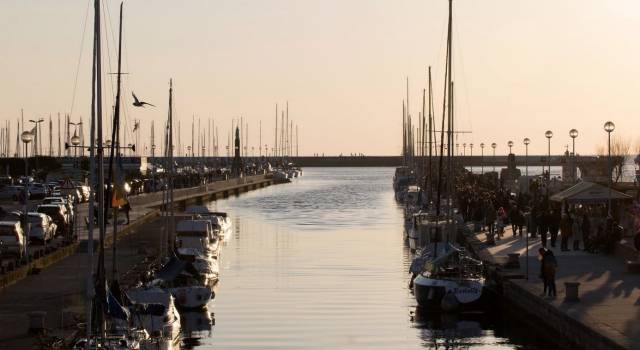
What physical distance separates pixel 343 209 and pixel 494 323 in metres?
79.3

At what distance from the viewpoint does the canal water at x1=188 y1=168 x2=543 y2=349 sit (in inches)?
1508

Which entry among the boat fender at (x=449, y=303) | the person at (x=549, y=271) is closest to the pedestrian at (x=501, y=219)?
the boat fender at (x=449, y=303)

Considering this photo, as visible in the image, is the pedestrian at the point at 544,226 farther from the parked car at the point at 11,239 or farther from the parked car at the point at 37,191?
the parked car at the point at 37,191

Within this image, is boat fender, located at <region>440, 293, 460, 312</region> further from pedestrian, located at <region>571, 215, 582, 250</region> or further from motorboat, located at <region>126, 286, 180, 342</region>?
pedestrian, located at <region>571, 215, 582, 250</region>

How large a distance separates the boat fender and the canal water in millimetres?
451

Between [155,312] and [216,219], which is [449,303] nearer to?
[155,312]

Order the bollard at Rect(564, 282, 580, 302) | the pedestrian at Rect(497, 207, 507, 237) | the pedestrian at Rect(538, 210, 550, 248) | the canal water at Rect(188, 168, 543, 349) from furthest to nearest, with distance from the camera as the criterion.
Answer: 1. the pedestrian at Rect(497, 207, 507, 237)
2. the pedestrian at Rect(538, 210, 550, 248)
3. the canal water at Rect(188, 168, 543, 349)
4. the bollard at Rect(564, 282, 580, 302)

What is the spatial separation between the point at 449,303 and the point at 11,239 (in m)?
17.2

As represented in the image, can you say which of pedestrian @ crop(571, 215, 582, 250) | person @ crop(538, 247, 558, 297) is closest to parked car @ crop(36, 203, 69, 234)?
pedestrian @ crop(571, 215, 582, 250)

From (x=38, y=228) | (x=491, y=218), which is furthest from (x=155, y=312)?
(x=491, y=218)

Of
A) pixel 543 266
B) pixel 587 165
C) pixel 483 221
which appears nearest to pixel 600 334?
pixel 543 266

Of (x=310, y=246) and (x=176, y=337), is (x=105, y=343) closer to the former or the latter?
(x=176, y=337)

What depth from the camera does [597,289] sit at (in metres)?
39.6

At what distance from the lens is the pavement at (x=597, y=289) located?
32156 mm
